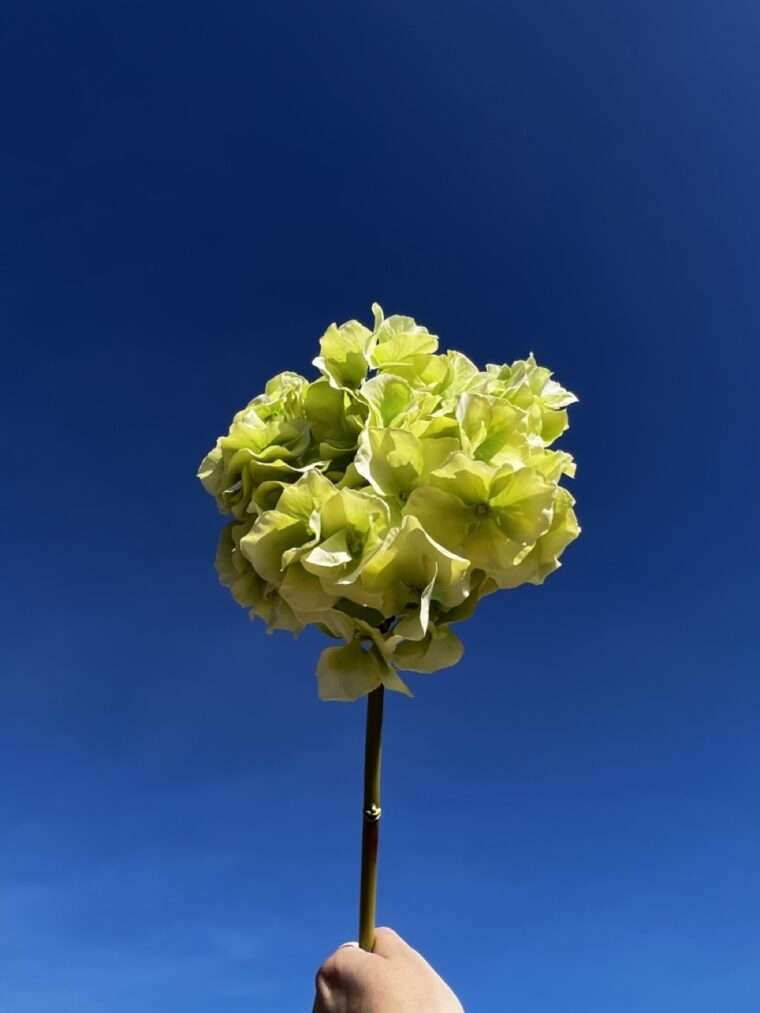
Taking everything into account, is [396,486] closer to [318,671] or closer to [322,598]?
[322,598]

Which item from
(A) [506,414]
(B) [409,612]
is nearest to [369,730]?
(B) [409,612]

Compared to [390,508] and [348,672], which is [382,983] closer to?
[348,672]

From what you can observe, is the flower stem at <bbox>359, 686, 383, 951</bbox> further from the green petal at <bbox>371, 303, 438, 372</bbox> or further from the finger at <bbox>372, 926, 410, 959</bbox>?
the green petal at <bbox>371, 303, 438, 372</bbox>

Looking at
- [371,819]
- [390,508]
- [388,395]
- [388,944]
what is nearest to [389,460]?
[390,508]

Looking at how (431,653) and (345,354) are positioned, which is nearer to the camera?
(431,653)

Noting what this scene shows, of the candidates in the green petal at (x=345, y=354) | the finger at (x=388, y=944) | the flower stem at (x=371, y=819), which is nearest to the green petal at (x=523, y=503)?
the flower stem at (x=371, y=819)

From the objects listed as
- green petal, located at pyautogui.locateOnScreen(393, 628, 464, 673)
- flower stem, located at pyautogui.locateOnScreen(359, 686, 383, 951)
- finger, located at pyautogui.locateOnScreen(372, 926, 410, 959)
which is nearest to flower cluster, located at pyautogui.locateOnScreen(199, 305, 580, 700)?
green petal, located at pyautogui.locateOnScreen(393, 628, 464, 673)
